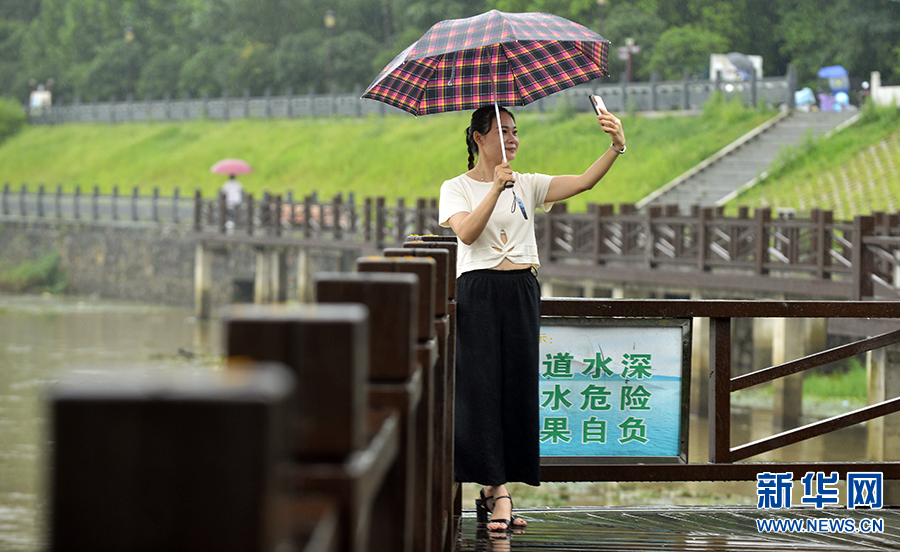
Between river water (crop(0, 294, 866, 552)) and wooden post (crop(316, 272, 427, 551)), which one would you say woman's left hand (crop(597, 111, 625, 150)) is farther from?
wooden post (crop(316, 272, 427, 551))

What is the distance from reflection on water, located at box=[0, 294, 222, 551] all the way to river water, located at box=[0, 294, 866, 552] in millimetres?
18

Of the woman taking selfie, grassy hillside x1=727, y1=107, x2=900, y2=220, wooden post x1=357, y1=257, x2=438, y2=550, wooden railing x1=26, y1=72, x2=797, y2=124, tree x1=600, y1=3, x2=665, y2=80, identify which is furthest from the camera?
tree x1=600, y1=3, x2=665, y2=80

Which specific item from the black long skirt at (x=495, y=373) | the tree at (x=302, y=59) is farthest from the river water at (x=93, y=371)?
the tree at (x=302, y=59)

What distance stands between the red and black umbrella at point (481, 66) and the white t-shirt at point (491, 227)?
0.54 metres

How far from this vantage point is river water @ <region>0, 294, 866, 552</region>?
11.7m

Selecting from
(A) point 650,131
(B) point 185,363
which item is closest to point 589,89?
(A) point 650,131

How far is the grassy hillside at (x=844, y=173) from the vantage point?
79.9 ft

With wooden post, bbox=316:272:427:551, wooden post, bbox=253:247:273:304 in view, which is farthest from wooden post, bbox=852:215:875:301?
wooden post, bbox=253:247:273:304

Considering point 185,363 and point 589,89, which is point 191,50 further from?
point 185,363

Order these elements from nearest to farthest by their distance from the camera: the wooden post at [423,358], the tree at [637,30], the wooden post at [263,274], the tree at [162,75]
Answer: the wooden post at [423,358], the wooden post at [263,274], the tree at [637,30], the tree at [162,75]

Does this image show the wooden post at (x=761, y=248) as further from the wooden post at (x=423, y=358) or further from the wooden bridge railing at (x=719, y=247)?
the wooden post at (x=423, y=358)

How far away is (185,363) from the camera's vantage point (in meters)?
22.2

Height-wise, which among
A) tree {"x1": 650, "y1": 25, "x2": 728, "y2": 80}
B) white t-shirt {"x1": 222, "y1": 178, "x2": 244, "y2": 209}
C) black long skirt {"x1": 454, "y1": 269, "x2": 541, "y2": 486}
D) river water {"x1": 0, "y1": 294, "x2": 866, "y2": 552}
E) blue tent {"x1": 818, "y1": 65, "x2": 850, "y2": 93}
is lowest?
river water {"x1": 0, "y1": 294, "x2": 866, "y2": 552}

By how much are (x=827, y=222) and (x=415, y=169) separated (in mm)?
25577
